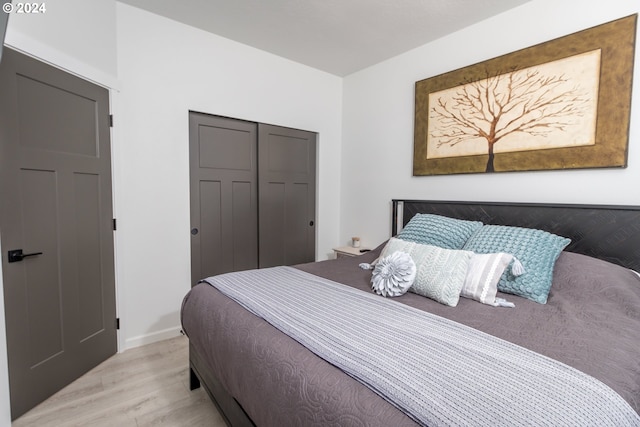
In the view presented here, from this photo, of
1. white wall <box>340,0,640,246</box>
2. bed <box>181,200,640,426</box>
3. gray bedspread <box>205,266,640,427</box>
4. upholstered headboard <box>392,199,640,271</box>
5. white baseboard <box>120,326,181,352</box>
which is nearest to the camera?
gray bedspread <box>205,266,640,427</box>

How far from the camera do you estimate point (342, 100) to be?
3.91 metres

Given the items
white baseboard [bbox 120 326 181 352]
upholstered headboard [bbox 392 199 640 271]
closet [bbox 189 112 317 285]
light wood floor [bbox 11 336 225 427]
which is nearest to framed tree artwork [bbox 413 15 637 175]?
upholstered headboard [bbox 392 199 640 271]

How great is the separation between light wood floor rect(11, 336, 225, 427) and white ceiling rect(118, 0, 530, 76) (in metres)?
2.78

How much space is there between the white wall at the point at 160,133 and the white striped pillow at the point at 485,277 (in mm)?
2349

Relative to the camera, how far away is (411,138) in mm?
3104

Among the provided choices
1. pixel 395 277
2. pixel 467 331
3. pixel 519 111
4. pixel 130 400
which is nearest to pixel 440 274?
pixel 395 277

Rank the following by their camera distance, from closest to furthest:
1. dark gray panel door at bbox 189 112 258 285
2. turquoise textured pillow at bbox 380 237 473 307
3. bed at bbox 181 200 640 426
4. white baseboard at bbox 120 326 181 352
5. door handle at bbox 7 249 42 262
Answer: bed at bbox 181 200 640 426, turquoise textured pillow at bbox 380 237 473 307, door handle at bbox 7 249 42 262, white baseboard at bbox 120 326 181 352, dark gray panel door at bbox 189 112 258 285

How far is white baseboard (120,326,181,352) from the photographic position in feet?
8.21

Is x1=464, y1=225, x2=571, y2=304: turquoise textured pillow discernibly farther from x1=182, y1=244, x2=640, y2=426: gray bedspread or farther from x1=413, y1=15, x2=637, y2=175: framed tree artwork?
x1=413, y1=15, x2=637, y2=175: framed tree artwork

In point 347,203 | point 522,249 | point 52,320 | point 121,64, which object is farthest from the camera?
point 347,203

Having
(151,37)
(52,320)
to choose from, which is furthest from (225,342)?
(151,37)

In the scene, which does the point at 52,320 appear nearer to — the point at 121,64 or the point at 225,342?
the point at 225,342

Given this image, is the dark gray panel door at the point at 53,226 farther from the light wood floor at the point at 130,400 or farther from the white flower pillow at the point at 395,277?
the white flower pillow at the point at 395,277

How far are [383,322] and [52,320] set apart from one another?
6.79ft
